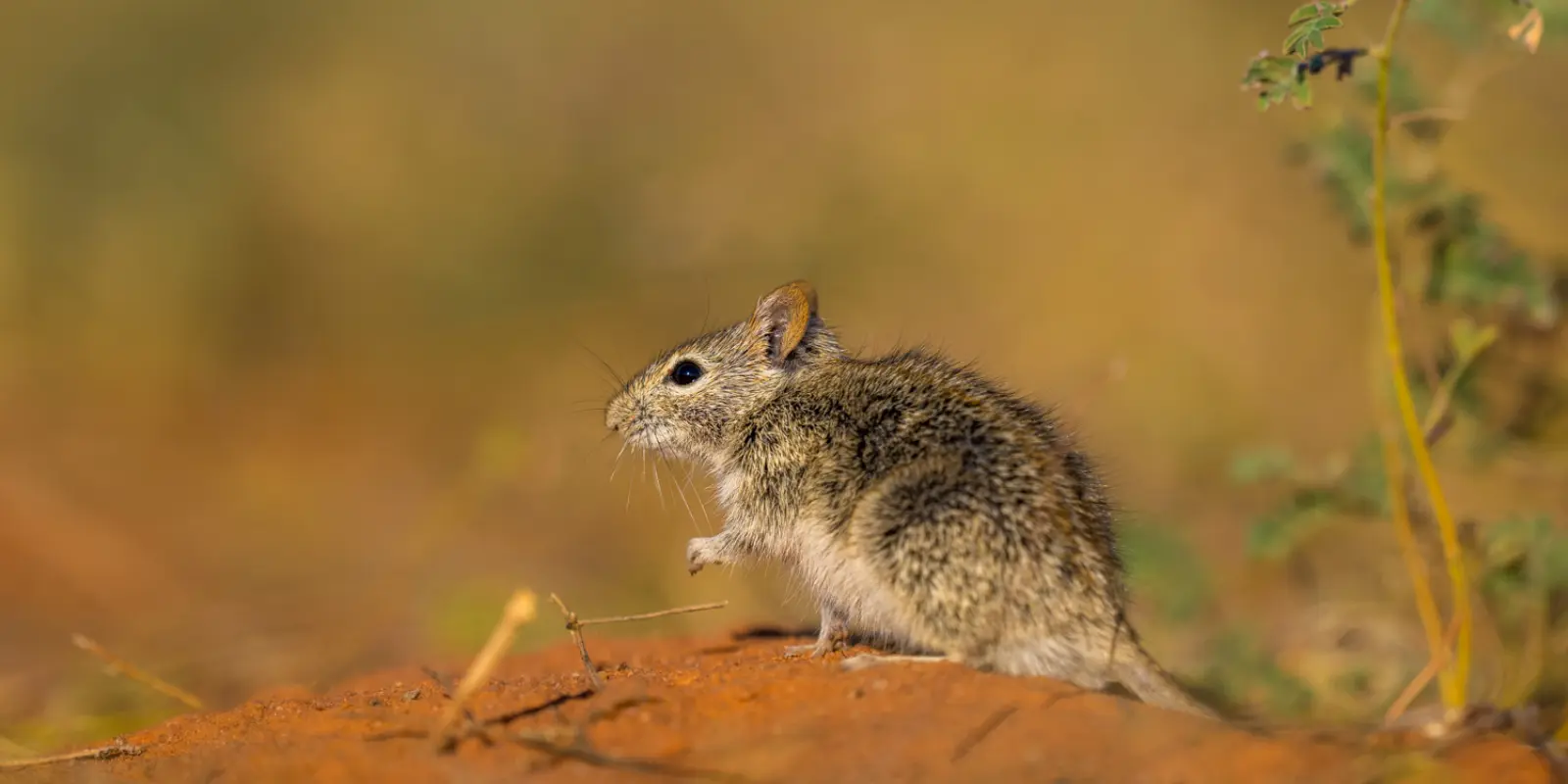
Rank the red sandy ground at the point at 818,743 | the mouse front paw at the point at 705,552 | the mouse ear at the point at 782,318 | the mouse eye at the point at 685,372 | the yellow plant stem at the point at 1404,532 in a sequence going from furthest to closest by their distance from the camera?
the mouse eye at the point at 685,372 < the mouse ear at the point at 782,318 < the mouse front paw at the point at 705,552 < the yellow plant stem at the point at 1404,532 < the red sandy ground at the point at 818,743

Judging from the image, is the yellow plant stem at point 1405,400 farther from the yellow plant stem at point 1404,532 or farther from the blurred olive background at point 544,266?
the blurred olive background at point 544,266

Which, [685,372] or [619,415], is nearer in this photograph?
[685,372]

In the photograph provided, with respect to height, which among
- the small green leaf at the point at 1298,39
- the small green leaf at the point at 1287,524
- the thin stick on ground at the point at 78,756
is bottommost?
the small green leaf at the point at 1287,524

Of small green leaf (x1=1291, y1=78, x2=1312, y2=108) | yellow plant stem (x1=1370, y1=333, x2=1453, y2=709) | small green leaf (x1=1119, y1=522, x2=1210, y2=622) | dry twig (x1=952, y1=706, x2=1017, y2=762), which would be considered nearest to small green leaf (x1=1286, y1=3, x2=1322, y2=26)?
small green leaf (x1=1291, y1=78, x2=1312, y2=108)

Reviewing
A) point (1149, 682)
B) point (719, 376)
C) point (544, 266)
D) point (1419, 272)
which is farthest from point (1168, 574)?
point (544, 266)

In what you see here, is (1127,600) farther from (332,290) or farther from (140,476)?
(332,290)

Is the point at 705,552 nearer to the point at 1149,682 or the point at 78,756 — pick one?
the point at 1149,682

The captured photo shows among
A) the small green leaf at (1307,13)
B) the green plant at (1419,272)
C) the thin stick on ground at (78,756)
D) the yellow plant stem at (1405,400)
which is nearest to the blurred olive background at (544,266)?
the green plant at (1419,272)
